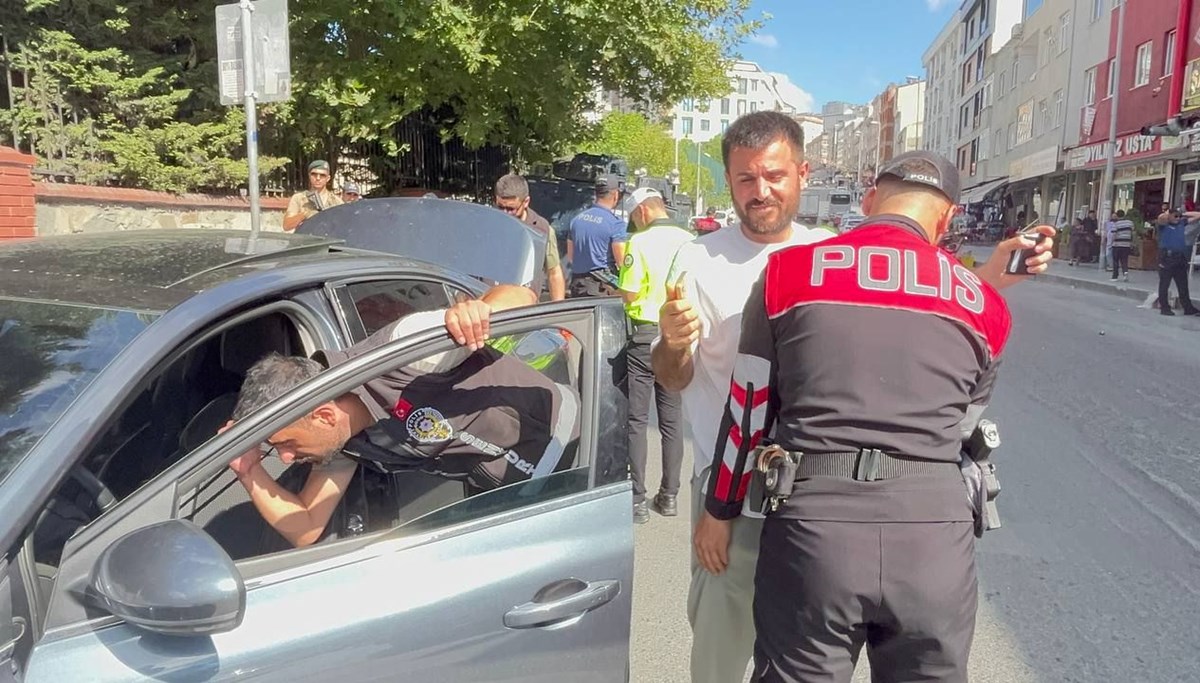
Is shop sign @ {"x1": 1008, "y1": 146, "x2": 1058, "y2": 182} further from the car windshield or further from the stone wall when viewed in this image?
the car windshield

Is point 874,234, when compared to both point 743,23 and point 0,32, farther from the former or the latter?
point 743,23

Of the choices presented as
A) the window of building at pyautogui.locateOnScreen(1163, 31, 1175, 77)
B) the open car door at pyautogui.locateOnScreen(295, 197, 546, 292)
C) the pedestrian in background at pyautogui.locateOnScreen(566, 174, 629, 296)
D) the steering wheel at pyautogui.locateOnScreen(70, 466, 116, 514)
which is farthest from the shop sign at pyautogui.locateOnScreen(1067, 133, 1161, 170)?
the steering wheel at pyautogui.locateOnScreen(70, 466, 116, 514)

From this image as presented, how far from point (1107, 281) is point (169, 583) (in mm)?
21500

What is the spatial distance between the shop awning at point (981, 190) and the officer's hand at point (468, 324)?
44330 millimetres

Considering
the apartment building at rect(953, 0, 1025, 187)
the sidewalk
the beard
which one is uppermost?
the apartment building at rect(953, 0, 1025, 187)

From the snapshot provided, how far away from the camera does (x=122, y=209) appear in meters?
8.49

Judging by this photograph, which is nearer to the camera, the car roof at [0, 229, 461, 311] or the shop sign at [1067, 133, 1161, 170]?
the car roof at [0, 229, 461, 311]

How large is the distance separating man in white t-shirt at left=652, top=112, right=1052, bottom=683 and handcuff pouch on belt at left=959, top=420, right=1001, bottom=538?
0.52 m

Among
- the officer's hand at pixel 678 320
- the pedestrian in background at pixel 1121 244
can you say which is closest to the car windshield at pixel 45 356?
the officer's hand at pixel 678 320

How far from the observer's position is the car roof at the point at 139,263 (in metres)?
1.99

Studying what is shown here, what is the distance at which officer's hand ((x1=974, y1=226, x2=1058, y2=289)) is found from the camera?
7.12ft

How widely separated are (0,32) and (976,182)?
2000 inches

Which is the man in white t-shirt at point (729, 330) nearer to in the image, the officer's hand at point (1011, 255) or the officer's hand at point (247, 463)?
the officer's hand at point (1011, 255)

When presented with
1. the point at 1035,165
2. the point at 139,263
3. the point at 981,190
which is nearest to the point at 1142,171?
the point at 1035,165
